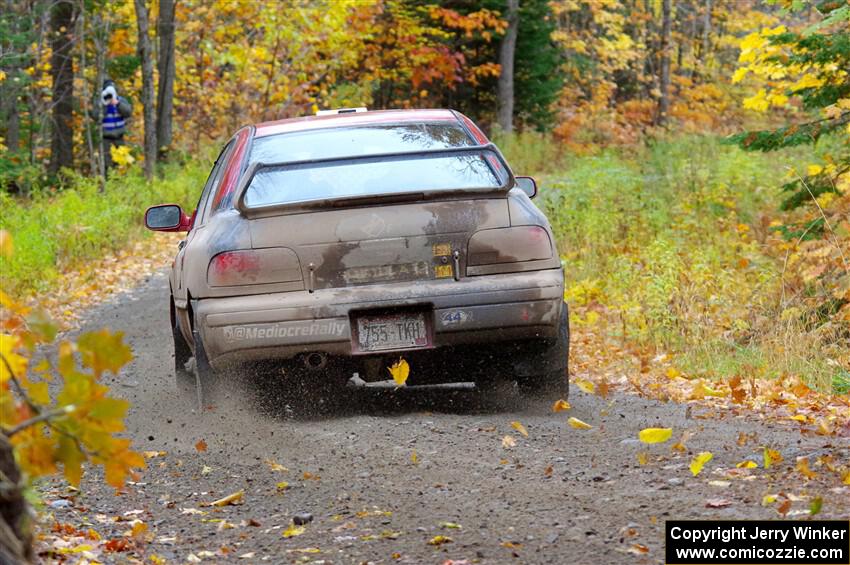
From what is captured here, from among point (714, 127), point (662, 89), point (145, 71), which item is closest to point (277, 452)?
point (145, 71)

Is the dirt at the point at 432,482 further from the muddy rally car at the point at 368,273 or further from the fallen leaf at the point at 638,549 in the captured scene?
the muddy rally car at the point at 368,273

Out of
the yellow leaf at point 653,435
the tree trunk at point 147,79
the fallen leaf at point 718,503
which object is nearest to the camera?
the fallen leaf at point 718,503

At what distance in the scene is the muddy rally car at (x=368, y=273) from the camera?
626cm

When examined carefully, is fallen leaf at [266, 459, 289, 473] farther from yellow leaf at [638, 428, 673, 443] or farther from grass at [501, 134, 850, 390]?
grass at [501, 134, 850, 390]

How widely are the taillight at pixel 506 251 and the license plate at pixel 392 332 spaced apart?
399 millimetres

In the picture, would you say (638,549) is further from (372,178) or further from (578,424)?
(372,178)

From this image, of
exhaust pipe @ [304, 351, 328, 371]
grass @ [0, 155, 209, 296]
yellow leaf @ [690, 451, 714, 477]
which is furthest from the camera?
grass @ [0, 155, 209, 296]

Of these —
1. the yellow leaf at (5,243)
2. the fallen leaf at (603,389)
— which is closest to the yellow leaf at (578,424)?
the fallen leaf at (603,389)

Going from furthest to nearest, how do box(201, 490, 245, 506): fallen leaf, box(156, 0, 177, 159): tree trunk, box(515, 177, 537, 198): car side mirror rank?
box(156, 0, 177, 159): tree trunk
box(515, 177, 537, 198): car side mirror
box(201, 490, 245, 506): fallen leaf

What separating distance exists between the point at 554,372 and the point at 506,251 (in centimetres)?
85

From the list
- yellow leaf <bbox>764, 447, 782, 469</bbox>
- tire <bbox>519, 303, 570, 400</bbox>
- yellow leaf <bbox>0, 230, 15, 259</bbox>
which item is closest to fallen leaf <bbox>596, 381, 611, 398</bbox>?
tire <bbox>519, 303, 570, 400</bbox>

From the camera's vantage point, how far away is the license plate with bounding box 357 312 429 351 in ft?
20.7

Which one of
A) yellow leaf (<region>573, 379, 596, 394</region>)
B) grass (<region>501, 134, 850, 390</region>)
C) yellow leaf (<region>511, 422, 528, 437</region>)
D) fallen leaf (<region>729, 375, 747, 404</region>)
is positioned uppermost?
yellow leaf (<region>511, 422, 528, 437</region>)

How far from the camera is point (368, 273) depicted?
634 centimetres
